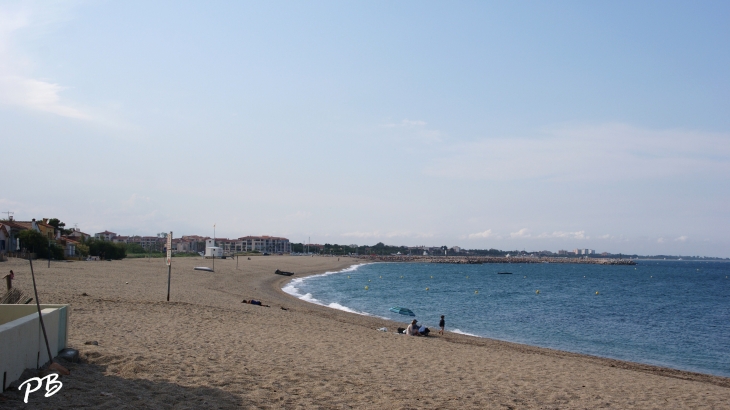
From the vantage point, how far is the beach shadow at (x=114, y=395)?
6410mm

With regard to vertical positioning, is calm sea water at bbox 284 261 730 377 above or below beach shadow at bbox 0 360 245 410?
below

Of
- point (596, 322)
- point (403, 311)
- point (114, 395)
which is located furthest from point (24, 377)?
point (596, 322)

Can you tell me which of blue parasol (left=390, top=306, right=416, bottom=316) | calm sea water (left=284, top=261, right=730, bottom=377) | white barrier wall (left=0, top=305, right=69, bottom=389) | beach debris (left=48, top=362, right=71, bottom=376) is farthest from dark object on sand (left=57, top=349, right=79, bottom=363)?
blue parasol (left=390, top=306, right=416, bottom=316)

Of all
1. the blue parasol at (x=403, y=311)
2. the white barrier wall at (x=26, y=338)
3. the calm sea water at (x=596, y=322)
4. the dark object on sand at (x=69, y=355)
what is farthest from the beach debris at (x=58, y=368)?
the blue parasol at (x=403, y=311)

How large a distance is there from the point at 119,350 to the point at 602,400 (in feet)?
31.1

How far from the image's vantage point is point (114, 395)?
701 centimetres

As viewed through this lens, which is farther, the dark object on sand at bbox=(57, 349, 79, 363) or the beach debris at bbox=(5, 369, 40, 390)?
the dark object on sand at bbox=(57, 349, 79, 363)

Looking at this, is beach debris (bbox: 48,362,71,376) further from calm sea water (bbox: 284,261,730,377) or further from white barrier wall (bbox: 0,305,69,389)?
calm sea water (bbox: 284,261,730,377)

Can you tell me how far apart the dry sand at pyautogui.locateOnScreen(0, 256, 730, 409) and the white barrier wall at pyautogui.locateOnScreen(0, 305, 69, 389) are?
17.6 inches

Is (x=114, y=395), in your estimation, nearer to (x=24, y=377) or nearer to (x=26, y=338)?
(x=24, y=377)

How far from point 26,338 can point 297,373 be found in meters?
4.48

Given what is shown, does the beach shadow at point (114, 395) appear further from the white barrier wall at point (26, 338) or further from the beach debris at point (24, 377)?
the white barrier wall at point (26, 338)

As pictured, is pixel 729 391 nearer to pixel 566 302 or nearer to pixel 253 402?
pixel 253 402

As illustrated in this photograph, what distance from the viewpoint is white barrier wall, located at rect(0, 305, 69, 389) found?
652cm
